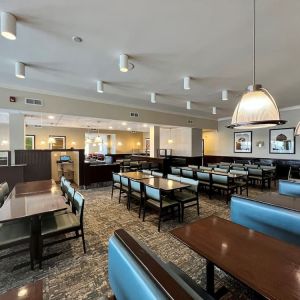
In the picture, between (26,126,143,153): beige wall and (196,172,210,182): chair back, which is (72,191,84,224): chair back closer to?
(196,172,210,182): chair back

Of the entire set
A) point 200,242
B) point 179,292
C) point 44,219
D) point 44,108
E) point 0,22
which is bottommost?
point 44,219

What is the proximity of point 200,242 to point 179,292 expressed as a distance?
27.4 inches

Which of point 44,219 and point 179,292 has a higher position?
point 179,292

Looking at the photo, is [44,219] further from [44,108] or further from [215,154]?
[215,154]

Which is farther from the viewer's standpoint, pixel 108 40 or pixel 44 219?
pixel 108 40

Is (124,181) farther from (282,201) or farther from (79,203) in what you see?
(282,201)

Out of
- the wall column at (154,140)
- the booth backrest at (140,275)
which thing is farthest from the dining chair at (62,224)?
the wall column at (154,140)

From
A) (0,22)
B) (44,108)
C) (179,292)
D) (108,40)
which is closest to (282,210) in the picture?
(179,292)

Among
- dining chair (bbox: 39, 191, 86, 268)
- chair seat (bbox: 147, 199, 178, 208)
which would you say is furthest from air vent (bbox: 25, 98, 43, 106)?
chair seat (bbox: 147, 199, 178, 208)

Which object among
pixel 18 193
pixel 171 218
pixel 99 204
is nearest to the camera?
pixel 18 193

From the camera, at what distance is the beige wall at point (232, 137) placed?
7.44m

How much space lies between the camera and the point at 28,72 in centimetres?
400

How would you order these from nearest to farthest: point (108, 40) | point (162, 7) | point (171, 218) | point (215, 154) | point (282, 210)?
point (282, 210) < point (162, 7) < point (108, 40) < point (171, 218) < point (215, 154)

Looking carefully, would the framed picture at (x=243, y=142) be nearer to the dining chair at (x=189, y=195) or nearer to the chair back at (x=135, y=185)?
the dining chair at (x=189, y=195)
